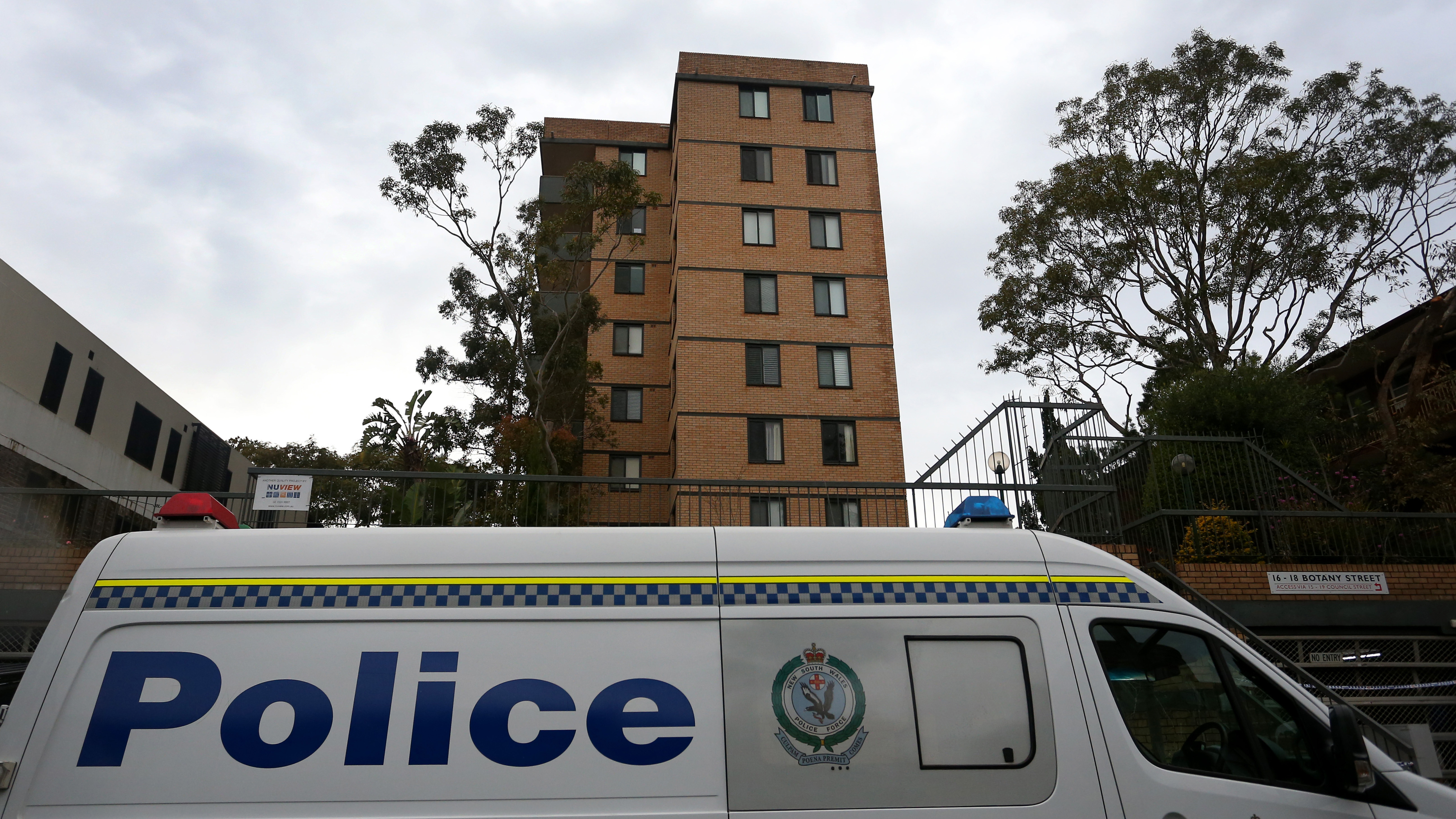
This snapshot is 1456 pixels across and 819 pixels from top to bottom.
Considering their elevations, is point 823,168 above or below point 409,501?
above

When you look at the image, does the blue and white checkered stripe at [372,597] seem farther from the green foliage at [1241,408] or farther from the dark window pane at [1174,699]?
the green foliage at [1241,408]

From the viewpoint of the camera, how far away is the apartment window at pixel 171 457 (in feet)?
96.1

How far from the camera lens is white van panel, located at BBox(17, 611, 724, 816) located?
368cm

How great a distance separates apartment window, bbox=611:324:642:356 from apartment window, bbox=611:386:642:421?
1.49 m

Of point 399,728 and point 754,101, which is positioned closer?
point 399,728

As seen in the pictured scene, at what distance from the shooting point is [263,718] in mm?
3795

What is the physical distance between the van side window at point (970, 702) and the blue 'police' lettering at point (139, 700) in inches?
118

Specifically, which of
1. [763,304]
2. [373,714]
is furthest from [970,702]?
[763,304]

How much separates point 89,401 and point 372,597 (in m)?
26.0

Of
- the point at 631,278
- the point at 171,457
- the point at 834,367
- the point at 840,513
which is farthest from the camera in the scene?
the point at 631,278

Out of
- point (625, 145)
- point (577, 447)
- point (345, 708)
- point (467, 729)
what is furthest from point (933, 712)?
point (625, 145)

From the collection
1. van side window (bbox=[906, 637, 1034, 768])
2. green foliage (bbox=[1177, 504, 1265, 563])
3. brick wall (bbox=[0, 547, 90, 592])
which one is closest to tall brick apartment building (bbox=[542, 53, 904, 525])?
green foliage (bbox=[1177, 504, 1265, 563])

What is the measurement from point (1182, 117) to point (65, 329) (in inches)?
1200

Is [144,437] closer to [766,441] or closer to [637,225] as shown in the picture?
[637,225]
